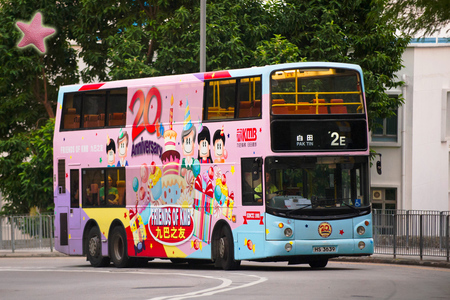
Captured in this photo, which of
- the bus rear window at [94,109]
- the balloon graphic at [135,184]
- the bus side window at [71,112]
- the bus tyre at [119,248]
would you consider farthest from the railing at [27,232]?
the balloon graphic at [135,184]

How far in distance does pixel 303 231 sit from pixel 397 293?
5107mm

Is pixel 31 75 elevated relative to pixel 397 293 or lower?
elevated

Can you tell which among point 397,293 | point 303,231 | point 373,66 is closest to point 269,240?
point 303,231

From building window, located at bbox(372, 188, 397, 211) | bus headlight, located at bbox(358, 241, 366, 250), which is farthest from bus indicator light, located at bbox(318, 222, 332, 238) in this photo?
building window, located at bbox(372, 188, 397, 211)

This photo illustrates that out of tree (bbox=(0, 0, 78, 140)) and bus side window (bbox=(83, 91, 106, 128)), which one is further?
tree (bbox=(0, 0, 78, 140))

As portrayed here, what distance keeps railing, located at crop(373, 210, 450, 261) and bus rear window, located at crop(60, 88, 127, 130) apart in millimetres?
8480

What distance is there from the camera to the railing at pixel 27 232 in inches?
1368

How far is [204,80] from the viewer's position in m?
21.2

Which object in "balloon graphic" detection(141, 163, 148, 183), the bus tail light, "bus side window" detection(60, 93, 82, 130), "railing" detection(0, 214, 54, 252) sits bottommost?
"railing" detection(0, 214, 54, 252)

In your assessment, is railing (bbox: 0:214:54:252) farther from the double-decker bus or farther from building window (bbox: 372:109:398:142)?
building window (bbox: 372:109:398:142)

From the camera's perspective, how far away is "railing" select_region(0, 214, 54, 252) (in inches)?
1368

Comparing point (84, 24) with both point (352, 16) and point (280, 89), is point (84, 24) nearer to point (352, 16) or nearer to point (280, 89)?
point (352, 16)

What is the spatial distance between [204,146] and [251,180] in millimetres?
1736

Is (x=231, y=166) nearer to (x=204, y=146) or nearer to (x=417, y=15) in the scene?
(x=204, y=146)
